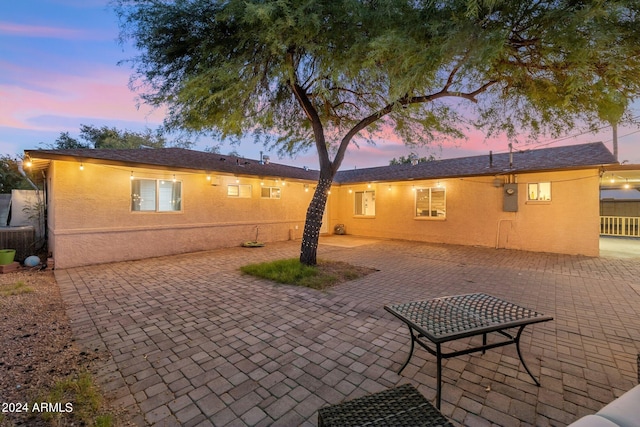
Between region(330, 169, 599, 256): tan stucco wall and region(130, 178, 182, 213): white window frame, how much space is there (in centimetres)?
889

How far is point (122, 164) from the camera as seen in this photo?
758cm

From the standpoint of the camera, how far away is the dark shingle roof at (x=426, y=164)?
7391 mm

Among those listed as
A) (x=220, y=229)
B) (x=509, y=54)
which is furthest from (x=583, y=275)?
(x=220, y=229)

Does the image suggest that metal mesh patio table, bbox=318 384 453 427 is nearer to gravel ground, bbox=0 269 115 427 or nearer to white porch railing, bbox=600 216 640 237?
gravel ground, bbox=0 269 115 427

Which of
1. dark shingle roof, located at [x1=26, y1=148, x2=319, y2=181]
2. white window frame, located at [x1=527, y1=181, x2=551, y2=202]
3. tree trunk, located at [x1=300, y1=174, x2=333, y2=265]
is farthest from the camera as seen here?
white window frame, located at [x1=527, y1=181, x2=551, y2=202]

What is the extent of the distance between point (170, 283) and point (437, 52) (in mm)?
6266

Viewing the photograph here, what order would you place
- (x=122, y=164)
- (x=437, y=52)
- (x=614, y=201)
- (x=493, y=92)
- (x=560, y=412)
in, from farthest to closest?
(x=614, y=201)
(x=122, y=164)
(x=493, y=92)
(x=437, y=52)
(x=560, y=412)

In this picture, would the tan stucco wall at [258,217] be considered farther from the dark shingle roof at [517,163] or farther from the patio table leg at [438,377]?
the patio table leg at [438,377]

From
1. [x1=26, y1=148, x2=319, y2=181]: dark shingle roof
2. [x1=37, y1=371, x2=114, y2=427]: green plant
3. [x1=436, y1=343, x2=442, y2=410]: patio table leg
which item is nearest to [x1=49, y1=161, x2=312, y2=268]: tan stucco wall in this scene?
[x1=26, y1=148, x2=319, y2=181]: dark shingle roof

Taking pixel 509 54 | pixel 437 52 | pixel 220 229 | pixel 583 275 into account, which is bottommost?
pixel 583 275

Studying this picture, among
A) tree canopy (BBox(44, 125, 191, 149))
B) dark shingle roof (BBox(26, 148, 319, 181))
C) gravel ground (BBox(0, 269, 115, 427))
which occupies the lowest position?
gravel ground (BBox(0, 269, 115, 427))

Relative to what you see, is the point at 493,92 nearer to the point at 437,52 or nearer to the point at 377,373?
the point at 437,52

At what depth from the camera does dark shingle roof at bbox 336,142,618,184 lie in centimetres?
852

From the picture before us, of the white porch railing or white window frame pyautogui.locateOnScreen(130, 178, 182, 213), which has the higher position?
white window frame pyautogui.locateOnScreen(130, 178, 182, 213)
